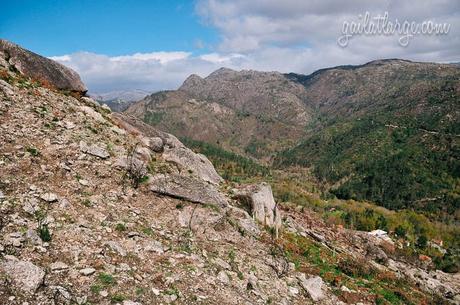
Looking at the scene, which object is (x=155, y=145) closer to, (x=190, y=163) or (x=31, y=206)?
(x=190, y=163)

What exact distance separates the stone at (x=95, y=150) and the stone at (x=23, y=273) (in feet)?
32.8

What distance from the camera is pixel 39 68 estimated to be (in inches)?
1260

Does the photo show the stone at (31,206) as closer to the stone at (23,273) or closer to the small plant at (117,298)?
the stone at (23,273)

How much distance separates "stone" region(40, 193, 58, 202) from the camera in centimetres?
1694

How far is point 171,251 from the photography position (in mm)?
17391

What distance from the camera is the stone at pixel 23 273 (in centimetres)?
1204

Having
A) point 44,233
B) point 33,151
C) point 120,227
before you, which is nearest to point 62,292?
point 44,233

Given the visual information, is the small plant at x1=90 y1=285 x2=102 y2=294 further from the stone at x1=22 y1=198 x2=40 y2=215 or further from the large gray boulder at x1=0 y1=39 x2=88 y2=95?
the large gray boulder at x1=0 y1=39 x2=88 y2=95

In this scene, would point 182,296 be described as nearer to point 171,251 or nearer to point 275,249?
point 171,251

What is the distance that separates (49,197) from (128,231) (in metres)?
4.03

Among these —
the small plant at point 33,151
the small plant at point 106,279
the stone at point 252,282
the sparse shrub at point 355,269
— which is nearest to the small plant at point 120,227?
the small plant at point 106,279

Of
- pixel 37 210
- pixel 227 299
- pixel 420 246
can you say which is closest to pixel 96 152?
pixel 37 210

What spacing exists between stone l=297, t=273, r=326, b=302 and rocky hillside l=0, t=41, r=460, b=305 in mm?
72

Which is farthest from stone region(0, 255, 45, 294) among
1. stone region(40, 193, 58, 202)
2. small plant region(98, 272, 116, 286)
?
stone region(40, 193, 58, 202)
